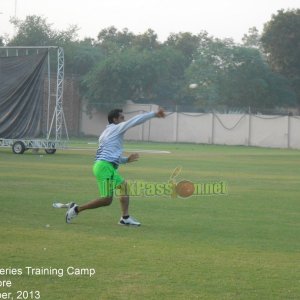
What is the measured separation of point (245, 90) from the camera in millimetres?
75438

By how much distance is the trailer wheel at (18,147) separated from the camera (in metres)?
39.4

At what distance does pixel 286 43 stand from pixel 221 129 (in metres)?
16.9

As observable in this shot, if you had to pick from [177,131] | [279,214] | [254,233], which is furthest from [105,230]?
[177,131]

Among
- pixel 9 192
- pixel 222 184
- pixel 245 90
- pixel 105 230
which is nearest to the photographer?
pixel 105 230

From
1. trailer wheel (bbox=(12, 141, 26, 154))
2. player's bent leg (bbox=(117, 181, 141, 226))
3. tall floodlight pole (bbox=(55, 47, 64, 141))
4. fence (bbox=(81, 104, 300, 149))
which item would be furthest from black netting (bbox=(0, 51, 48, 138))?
player's bent leg (bbox=(117, 181, 141, 226))

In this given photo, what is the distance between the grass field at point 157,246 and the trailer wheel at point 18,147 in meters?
19.6

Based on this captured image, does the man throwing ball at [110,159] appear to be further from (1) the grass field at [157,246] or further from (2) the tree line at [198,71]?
(2) the tree line at [198,71]

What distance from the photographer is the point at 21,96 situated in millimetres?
40250

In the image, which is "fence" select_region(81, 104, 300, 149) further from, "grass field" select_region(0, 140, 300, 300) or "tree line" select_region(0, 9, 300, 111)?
"grass field" select_region(0, 140, 300, 300)

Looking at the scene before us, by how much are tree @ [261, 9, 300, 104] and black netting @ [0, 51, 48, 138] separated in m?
42.5

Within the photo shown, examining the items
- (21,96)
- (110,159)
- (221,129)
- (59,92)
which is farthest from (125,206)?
(221,129)

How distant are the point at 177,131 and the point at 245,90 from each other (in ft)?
33.4

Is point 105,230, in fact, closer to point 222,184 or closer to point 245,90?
point 222,184

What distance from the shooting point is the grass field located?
8305 mm
